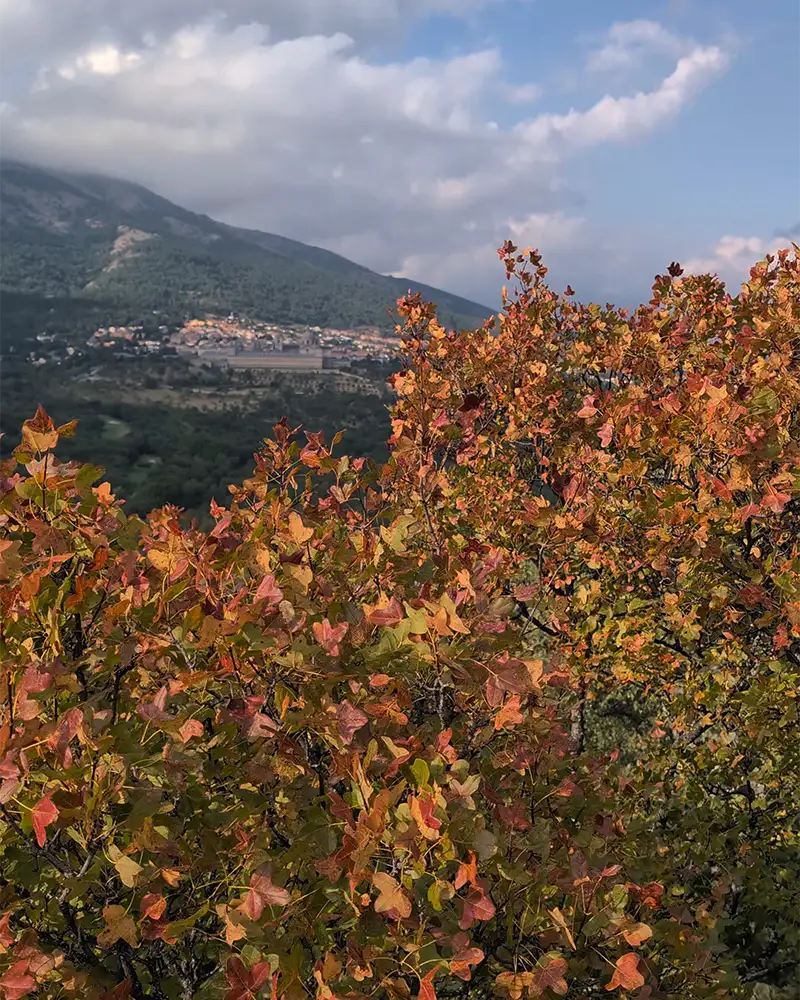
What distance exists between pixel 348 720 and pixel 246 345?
16478 centimetres

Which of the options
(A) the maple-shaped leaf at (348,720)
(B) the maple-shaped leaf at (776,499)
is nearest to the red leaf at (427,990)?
(A) the maple-shaped leaf at (348,720)

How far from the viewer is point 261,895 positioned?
1.83 meters

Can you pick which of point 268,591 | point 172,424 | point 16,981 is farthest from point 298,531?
point 172,424

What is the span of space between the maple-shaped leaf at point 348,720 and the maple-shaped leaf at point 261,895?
0.41 m

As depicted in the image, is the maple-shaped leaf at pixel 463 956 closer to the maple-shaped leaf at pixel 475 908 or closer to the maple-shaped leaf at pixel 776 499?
the maple-shaped leaf at pixel 475 908

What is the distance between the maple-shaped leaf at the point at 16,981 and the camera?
1.67m

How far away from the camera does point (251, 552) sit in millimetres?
2471

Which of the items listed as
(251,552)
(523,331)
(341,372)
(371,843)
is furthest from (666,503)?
(341,372)

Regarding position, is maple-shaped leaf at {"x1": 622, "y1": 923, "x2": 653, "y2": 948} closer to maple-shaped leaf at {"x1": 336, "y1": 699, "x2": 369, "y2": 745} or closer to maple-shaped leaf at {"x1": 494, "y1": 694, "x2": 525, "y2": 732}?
maple-shaped leaf at {"x1": 494, "y1": 694, "x2": 525, "y2": 732}

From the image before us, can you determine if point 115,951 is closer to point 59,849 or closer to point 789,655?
point 59,849

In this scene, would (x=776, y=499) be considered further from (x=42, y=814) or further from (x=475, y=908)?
(x=42, y=814)

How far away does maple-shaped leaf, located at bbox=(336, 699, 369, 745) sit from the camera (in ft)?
6.51

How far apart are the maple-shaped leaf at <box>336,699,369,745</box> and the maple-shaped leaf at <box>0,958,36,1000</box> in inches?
37.8

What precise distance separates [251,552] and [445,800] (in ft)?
3.69
